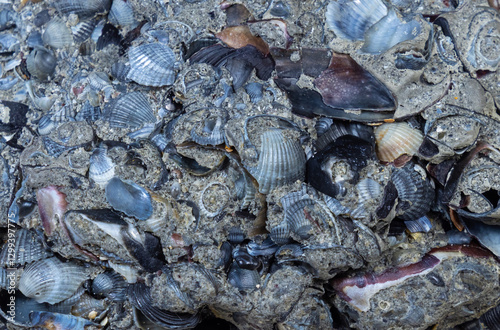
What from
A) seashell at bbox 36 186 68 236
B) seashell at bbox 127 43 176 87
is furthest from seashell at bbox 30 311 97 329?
seashell at bbox 127 43 176 87

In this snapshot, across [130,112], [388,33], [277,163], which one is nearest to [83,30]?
[130,112]

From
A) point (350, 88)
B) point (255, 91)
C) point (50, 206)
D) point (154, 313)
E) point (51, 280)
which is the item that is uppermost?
point (350, 88)

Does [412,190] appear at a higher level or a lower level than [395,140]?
lower

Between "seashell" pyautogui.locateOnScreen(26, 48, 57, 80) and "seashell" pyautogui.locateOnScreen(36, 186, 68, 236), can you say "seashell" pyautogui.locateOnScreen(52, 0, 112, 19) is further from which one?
"seashell" pyautogui.locateOnScreen(36, 186, 68, 236)

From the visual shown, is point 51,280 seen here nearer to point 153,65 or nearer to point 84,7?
point 153,65

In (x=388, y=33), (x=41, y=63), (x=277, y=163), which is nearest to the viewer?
(x=277, y=163)

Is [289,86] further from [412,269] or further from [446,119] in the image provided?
[412,269]
